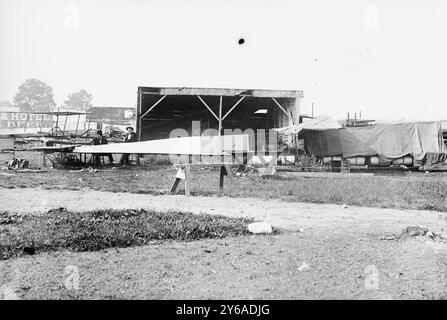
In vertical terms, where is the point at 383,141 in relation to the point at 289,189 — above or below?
above

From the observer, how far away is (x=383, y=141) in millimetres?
18703

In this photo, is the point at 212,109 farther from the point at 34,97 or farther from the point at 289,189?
the point at 34,97

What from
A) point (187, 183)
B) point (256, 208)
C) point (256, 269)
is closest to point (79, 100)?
point (187, 183)

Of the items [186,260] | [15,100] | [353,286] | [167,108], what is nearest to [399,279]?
[353,286]

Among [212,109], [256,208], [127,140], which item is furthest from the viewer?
[212,109]

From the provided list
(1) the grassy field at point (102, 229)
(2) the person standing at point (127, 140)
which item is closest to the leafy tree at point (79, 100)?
(2) the person standing at point (127, 140)

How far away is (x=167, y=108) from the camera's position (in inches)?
990

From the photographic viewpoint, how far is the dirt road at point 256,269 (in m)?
3.62

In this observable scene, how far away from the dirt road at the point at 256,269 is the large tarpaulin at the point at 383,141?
13102 millimetres

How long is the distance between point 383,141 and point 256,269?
16088mm

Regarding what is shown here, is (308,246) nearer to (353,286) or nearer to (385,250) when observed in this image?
(385,250)

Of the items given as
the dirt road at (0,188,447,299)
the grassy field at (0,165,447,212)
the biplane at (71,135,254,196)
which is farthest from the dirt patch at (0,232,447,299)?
the biplane at (71,135,254,196)
